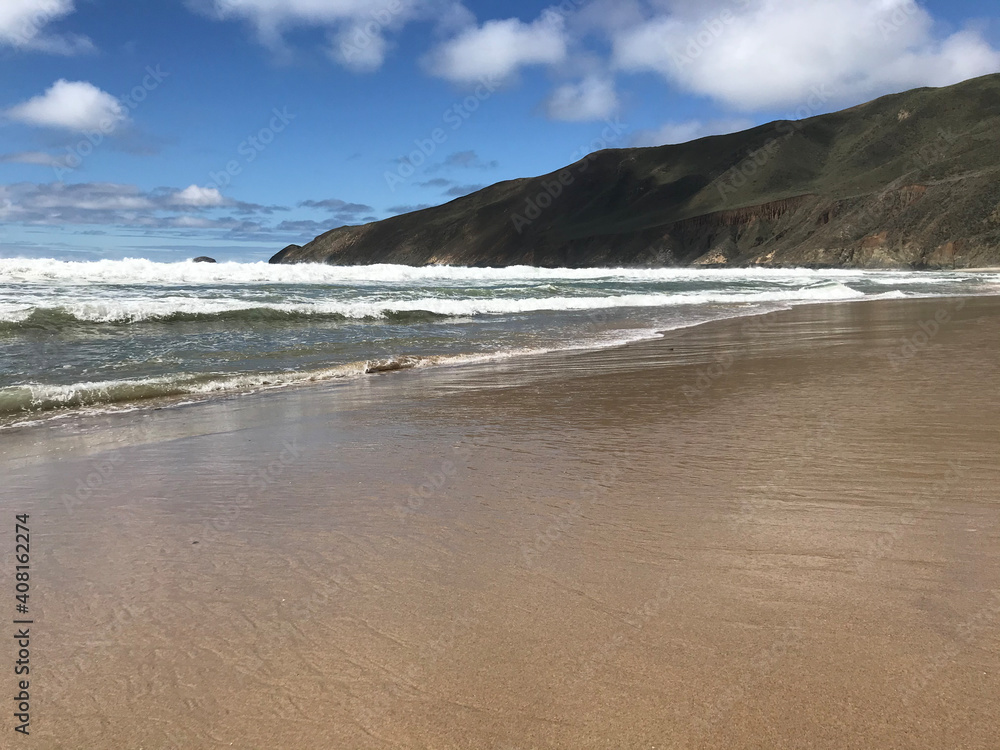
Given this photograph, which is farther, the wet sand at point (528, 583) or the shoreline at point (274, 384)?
the shoreline at point (274, 384)

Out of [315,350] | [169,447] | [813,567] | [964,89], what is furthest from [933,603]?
[964,89]

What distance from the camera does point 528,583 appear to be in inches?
98.8

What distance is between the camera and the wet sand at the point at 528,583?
179 cm

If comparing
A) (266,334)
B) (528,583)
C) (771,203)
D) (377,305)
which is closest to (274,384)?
(266,334)

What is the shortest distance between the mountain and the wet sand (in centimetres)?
6675

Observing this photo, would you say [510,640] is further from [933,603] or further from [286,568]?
[933,603]

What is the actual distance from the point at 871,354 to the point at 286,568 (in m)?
7.60

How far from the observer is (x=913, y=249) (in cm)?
6594

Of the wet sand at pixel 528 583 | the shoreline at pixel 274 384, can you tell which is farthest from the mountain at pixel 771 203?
the wet sand at pixel 528 583

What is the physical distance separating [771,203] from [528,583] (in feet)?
339

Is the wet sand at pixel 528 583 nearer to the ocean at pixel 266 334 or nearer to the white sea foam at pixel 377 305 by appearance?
the ocean at pixel 266 334

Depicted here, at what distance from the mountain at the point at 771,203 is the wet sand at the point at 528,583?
219 feet

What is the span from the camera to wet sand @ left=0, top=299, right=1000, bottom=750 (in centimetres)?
179

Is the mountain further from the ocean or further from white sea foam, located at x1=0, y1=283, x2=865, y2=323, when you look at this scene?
the ocean
